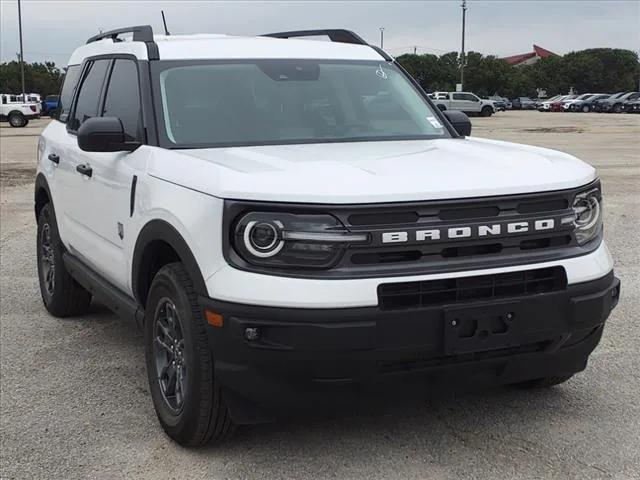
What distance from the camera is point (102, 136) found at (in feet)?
13.3

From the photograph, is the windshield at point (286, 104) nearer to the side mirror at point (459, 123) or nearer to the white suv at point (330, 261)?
the white suv at point (330, 261)

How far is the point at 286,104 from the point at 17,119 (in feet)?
123

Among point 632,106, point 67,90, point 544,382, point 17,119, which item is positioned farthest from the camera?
point 632,106

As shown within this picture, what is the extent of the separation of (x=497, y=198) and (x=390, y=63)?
2280 mm

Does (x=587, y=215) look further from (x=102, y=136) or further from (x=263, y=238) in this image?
(x=102, y=136)

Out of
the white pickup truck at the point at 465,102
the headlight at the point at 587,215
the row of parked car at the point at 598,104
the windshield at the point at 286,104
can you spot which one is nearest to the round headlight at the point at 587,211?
the headlight at the point at 587,215

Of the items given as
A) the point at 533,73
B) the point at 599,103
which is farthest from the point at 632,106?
the point at 533,73

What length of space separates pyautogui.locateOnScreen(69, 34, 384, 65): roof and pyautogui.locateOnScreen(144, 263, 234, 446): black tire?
4.99ft

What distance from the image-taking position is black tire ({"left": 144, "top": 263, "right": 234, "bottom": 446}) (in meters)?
3.38

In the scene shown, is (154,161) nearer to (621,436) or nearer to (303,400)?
(303,400)

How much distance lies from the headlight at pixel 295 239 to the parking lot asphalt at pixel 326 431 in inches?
27.6

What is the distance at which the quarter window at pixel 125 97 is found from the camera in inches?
174

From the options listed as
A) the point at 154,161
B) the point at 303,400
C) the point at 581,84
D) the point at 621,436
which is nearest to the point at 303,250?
the point at 303,400

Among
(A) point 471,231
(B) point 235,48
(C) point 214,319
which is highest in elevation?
(B) point 235,48
